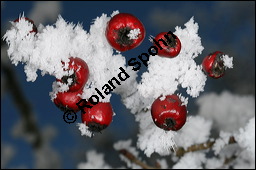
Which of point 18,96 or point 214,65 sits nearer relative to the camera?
point 214,65

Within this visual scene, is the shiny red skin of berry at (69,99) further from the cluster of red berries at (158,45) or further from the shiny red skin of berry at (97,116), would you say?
the cluster of red berries at (158,45)

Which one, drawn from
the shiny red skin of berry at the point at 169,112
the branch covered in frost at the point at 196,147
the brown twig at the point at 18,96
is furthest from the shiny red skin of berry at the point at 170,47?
the brown twig at the point at 18,96

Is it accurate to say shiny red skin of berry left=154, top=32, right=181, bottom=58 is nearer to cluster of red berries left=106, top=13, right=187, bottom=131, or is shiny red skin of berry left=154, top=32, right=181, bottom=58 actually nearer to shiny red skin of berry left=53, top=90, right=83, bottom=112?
cluster of red berries left=106, top=13, right=187, bottom=131

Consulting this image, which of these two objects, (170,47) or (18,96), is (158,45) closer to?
(170,47)

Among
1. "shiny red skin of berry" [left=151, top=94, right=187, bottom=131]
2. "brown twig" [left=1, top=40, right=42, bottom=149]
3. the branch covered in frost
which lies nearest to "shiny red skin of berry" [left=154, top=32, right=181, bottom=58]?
"shiny red skin of berry" [left=151, top=94, right=187, bottom=131]

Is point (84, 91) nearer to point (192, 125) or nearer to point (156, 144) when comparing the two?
point (156, 144)

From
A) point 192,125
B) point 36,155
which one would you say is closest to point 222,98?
point 192,125

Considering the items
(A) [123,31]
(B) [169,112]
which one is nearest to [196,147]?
(B) [169,112]
